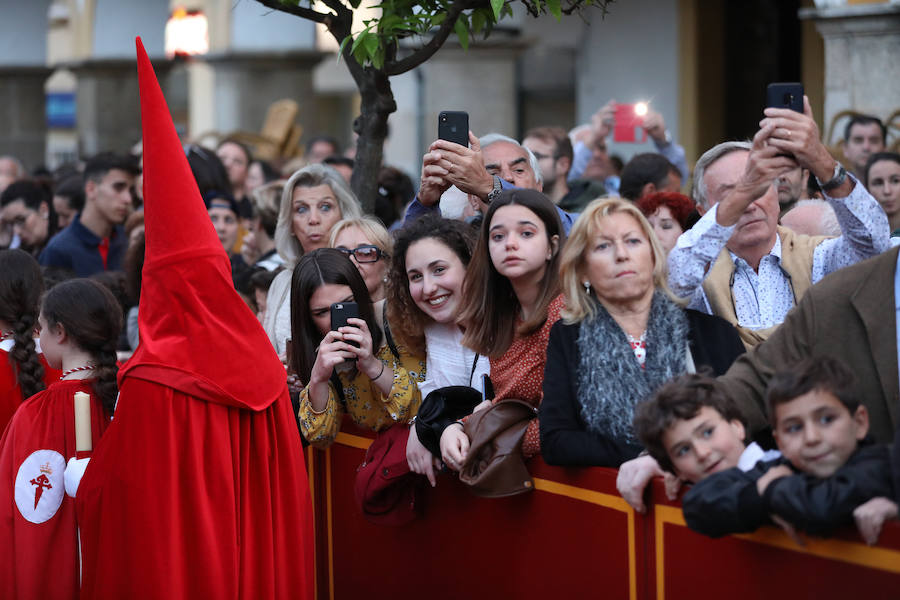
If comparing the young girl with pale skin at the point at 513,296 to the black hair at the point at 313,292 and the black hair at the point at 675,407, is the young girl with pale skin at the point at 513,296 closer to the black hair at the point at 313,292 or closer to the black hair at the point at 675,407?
the black hair at the point at 313,292

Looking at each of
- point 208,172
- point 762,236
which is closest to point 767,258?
point 762,236

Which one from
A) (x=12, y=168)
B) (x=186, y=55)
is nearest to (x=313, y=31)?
(x=186, y=55)

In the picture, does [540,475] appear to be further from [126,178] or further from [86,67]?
[86,67]

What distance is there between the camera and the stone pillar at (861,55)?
1027cm

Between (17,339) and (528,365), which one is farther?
(17,339)

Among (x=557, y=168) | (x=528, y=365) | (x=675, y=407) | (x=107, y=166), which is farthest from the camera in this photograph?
(x=107, y=166)

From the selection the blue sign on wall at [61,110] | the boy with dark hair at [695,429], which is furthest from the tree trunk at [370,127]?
the blue sign on wall at [61,110]

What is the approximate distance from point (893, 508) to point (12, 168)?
11563mm

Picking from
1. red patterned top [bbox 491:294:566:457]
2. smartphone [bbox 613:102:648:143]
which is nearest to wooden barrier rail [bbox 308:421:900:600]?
red patterned top [bbox 491:294:566:457]

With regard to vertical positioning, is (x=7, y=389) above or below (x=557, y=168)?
below

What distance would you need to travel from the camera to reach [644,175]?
768 cm

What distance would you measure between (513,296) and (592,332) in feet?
2.14

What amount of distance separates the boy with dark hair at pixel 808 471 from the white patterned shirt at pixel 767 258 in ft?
3.49

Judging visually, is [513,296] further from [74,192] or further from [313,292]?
[74,192]
